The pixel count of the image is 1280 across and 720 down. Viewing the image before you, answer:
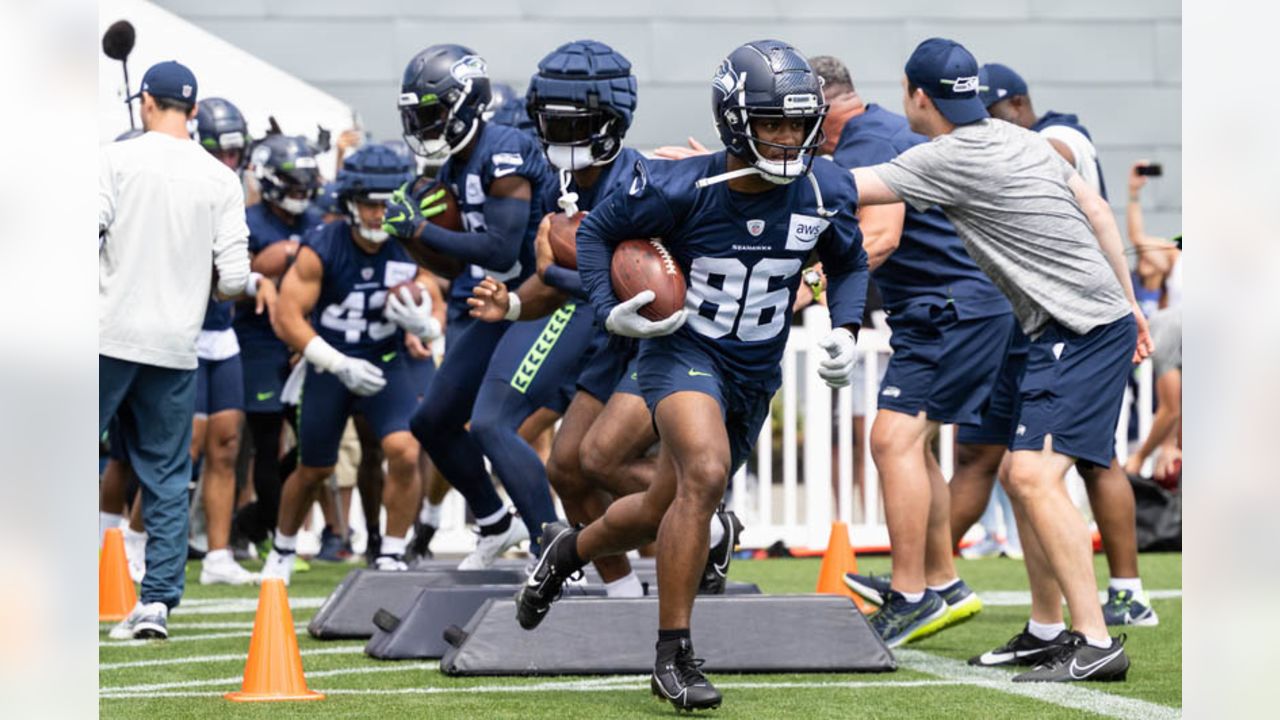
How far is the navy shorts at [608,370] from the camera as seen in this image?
19.5 ft

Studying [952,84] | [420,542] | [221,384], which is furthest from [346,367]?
[952,84]

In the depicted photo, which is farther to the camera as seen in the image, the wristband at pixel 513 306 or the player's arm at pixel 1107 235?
the wristband at pixel 513 306

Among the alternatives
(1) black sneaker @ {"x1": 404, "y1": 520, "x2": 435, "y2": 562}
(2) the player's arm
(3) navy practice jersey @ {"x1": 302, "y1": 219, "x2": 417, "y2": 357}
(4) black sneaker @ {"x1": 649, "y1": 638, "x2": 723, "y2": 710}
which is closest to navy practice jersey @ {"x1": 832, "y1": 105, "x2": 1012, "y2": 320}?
(2) the player's arm

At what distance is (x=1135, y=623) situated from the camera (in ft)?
22.2

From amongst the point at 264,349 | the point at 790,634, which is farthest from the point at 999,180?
the point at 264,349

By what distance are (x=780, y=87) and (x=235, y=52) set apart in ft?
23.6

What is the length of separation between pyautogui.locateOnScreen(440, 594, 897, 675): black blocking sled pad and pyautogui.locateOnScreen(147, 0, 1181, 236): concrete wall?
11112 millimetres

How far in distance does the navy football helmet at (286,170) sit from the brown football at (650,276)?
17.2 feet

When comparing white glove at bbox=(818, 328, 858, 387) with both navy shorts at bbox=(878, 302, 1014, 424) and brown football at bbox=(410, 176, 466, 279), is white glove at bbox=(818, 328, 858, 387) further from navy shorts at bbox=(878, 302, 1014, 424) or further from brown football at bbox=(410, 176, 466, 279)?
brown football at bbox=(410, 176, 466, 279)

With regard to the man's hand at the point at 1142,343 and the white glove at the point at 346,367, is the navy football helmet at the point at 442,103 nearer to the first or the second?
the white glove at the point at 346,367

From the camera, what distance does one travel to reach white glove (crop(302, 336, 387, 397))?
8359 mm

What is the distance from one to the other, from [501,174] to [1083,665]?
101 inches

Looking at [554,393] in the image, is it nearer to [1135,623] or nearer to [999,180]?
[999,180]

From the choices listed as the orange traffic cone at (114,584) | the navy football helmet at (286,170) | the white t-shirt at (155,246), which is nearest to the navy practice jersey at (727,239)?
the white t-shirt at (155,246)
